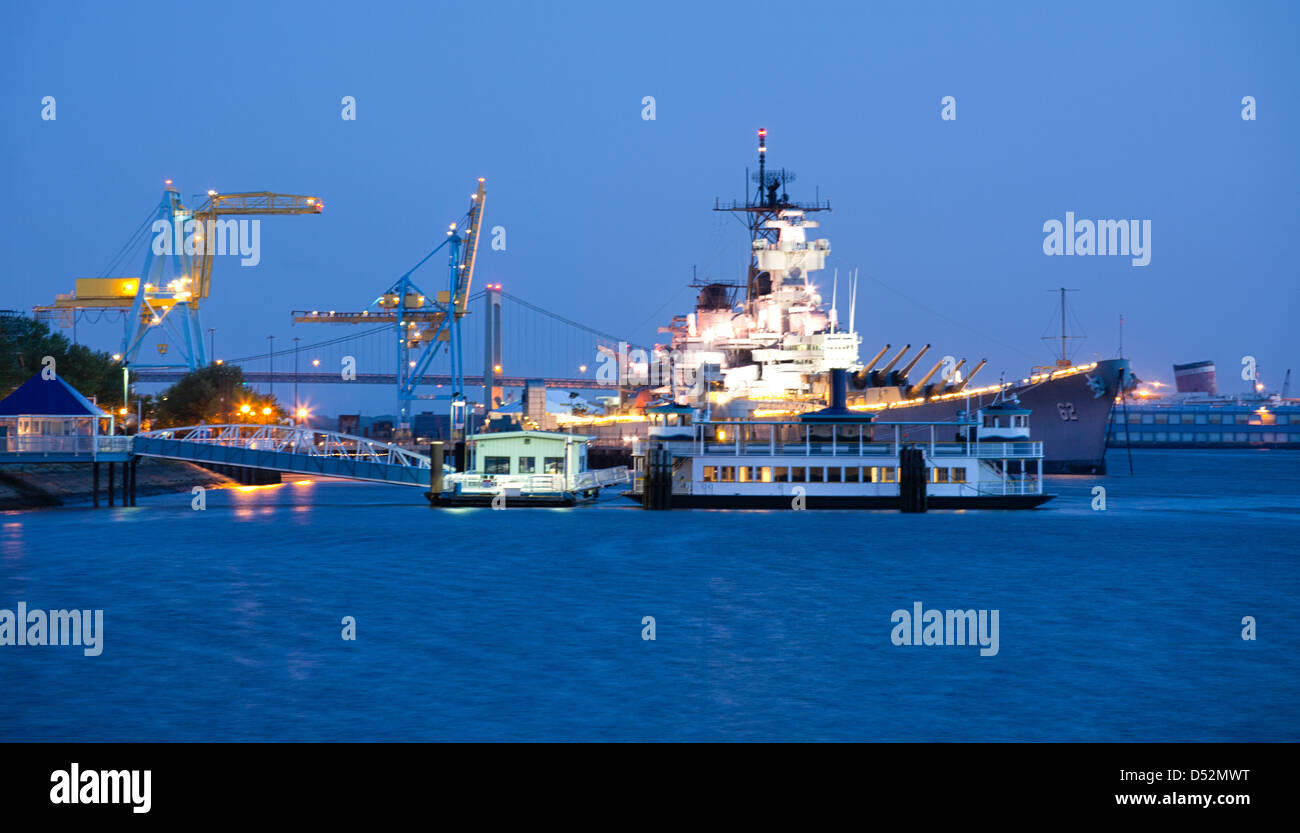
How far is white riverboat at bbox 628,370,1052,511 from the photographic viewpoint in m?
64.6

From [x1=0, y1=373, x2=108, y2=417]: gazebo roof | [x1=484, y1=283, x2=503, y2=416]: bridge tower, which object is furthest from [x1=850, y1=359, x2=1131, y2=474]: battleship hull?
[x1=484, y1=283, x2=503, y2=416]: bridge tower

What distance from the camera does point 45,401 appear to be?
66.8 m

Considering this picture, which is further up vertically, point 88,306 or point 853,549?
point 88,306

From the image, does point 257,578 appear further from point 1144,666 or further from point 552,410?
point 552,410

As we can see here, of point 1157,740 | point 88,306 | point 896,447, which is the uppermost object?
point 88,306

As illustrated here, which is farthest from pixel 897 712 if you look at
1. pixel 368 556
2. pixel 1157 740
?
pixel 368 556

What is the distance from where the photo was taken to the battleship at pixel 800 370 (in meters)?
94.4

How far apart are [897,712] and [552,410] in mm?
119852

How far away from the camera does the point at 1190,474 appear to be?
143875mm

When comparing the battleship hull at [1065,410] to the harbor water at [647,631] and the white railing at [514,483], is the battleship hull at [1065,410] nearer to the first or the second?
the harbor water at [647,631]

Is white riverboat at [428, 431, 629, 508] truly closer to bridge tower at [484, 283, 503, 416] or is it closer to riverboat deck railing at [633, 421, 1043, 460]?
riverboat deck railing at [633, 421, 1043, 460]

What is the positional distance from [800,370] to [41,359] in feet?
176

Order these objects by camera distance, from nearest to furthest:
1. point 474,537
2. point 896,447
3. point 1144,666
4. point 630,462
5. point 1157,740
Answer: point 1157,740
point 1144,666
point 474,537
point 896,447
point 630,462

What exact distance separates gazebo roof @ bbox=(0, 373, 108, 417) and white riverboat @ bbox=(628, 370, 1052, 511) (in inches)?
1210
